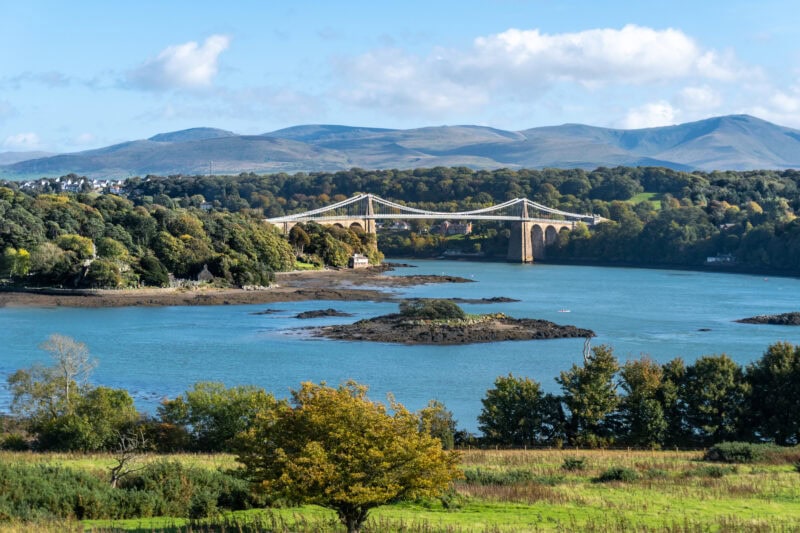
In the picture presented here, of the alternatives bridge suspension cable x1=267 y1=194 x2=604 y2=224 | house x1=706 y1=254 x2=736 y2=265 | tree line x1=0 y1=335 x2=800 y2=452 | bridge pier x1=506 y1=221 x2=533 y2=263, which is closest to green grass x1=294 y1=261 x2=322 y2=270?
bridge suspension cable x1=267 y1=194 x2=604 y2=224

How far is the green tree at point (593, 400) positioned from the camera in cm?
1875

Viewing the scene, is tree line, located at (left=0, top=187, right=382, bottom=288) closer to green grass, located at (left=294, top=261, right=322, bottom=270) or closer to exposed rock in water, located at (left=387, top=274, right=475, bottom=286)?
green grass, located at (left=294, top=261, right=322, bottom=270)

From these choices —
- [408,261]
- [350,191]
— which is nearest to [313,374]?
[408,261]

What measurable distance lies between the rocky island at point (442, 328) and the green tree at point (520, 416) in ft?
53.2

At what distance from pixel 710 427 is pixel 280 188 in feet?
320

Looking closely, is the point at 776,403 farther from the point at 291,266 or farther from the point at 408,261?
the point at 408,261

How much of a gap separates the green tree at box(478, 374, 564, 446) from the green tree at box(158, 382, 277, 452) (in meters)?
4.13

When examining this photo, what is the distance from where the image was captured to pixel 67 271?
49.2m

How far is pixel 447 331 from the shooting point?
122 feet

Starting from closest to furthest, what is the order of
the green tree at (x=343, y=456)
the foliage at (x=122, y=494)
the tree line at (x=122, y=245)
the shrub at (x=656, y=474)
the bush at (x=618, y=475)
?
the green tree at (x=343, y=456) → the foliage at (x=122, y=494) → the bush at (x=618, y=475) → the shrub at (x=656, y=474) → the tree line at (x=122, y=245)

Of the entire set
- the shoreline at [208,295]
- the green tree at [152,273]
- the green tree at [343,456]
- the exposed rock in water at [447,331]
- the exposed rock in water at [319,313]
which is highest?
the green tree at [343,456]

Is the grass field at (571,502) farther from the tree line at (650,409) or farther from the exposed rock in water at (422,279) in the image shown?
the exposed rock in water at (422,279)

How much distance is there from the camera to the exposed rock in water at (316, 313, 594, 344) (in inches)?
1411

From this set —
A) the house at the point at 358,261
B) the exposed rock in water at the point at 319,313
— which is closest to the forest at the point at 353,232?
the house at the point at 358,261
